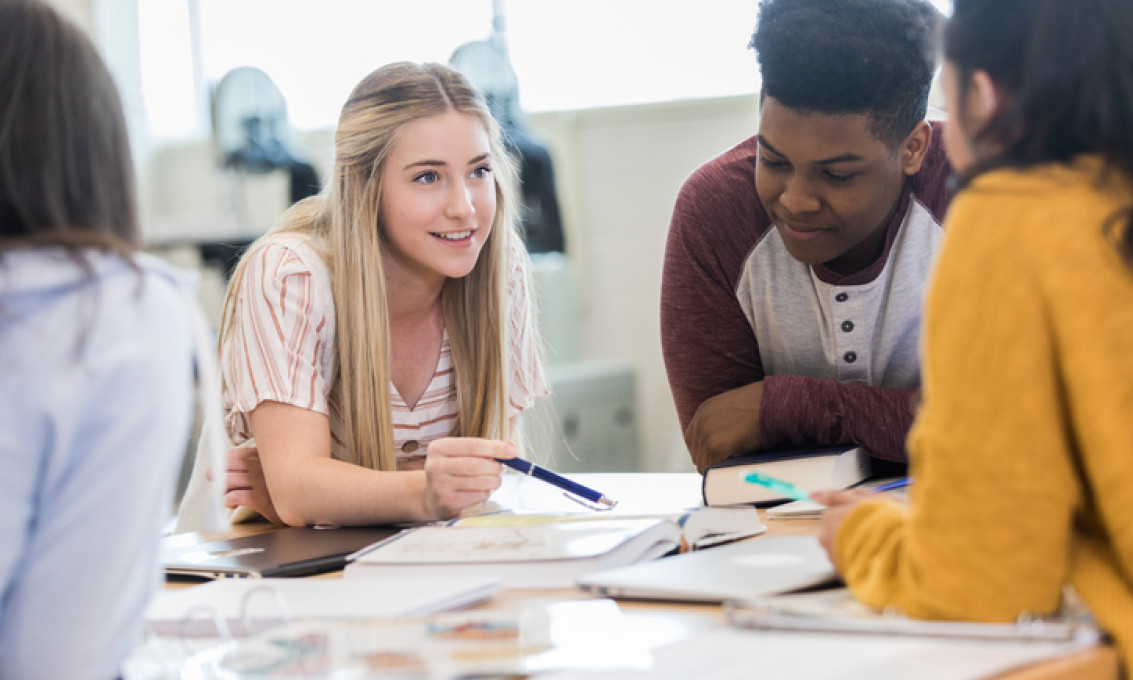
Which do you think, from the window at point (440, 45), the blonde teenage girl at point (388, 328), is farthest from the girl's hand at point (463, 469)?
the window at point (440, 45)

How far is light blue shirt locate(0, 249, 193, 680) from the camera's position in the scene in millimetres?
591

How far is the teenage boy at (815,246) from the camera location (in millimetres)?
1231

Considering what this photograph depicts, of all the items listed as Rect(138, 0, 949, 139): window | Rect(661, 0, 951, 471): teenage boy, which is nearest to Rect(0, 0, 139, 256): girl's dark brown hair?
Rect(661, 0, 951, 471): teenage boy

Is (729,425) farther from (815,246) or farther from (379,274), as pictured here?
(379,274)

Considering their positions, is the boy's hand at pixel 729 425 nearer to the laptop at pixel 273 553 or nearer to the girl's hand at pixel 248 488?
the laptop at pixel 273 553

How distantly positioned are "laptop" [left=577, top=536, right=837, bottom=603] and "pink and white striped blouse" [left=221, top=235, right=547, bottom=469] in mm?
529

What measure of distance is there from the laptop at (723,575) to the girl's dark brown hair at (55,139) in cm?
43

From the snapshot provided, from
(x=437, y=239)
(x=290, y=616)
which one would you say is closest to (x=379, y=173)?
(x=437, y=239)

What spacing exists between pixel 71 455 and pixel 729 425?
0.90 metres

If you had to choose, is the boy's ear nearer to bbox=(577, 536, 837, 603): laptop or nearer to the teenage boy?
the teenage boy

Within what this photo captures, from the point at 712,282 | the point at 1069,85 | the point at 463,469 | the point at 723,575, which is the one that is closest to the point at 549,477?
the point at 463,469

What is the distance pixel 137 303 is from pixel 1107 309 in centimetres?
54

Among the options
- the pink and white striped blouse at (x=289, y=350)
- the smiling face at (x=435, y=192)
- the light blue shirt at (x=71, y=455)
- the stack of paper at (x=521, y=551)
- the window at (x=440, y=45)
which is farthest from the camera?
the window at (x=440, y=45)

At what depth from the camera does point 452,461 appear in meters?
1.15
